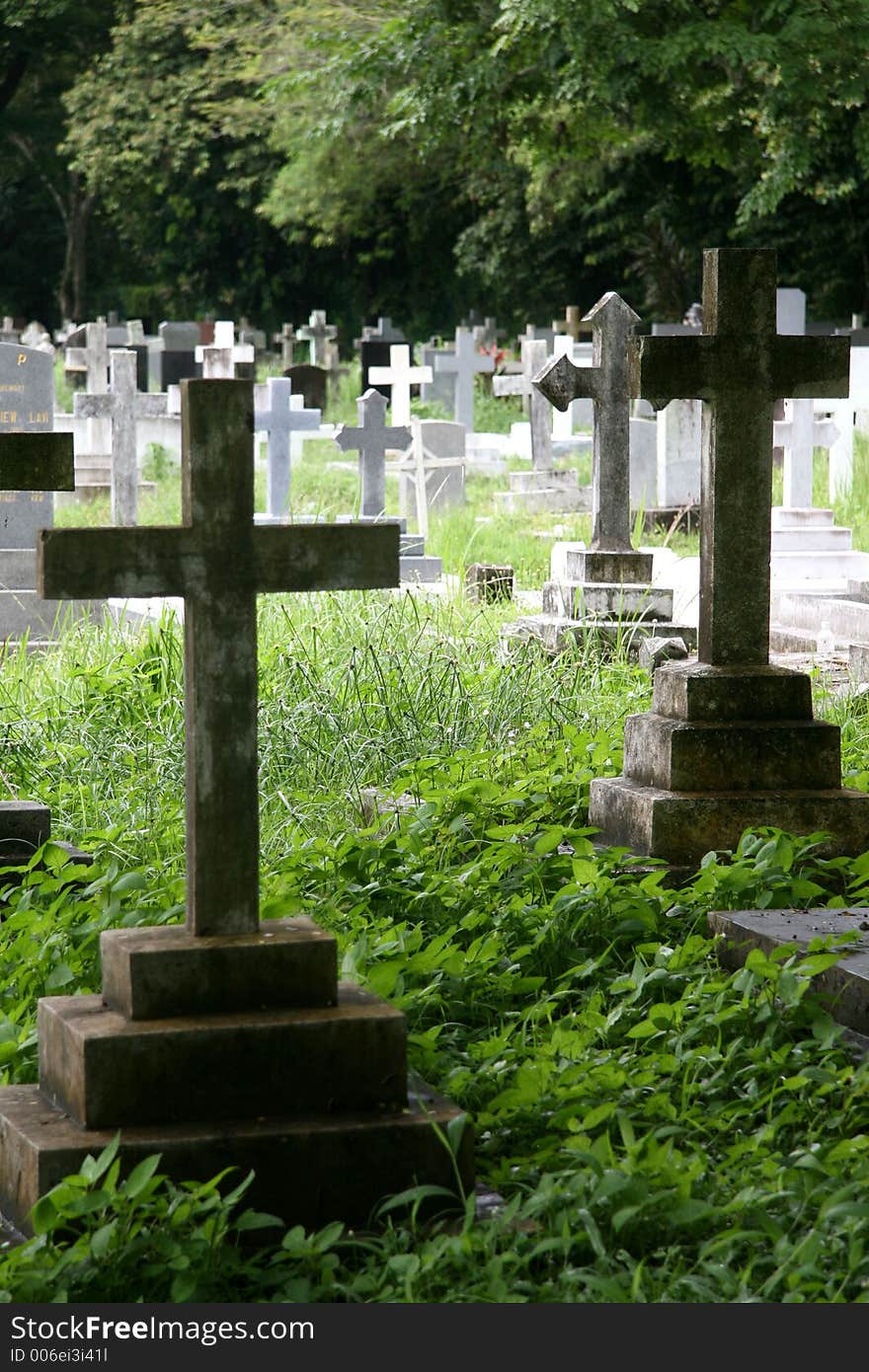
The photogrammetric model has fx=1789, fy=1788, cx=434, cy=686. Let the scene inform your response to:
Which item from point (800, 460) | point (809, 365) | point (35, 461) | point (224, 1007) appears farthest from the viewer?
point (800, 460)

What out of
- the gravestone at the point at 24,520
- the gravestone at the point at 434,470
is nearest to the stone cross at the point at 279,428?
the gravestone at the point at 434,470

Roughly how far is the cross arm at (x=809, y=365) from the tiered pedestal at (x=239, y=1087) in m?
2.53

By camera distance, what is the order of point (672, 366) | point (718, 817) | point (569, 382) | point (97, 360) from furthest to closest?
point (97, 360) < point (569, 382) < point (672, 366) < point (718, 817)

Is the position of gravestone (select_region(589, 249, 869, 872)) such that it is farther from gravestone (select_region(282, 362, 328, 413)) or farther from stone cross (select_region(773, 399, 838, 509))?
gravestone (select_region(282, 362, 328, 413))

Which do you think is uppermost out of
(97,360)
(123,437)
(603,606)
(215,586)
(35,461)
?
(97,360)

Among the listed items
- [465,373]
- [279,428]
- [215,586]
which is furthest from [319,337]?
[215,586]

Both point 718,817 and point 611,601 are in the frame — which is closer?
point 718,817

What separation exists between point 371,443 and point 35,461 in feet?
25.2

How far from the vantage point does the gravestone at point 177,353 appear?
21.3m

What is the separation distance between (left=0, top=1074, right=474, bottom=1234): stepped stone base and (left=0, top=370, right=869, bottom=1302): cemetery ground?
5cm

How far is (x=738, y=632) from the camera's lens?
16.2 ft

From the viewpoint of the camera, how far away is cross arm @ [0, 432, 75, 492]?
429 centimetres

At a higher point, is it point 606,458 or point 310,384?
point 310,384

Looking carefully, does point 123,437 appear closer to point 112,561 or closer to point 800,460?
point 800,460
